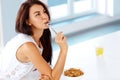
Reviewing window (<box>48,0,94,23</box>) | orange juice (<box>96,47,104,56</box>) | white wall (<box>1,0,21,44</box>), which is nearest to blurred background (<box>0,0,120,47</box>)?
window (<box>48,0,94,23</box>)

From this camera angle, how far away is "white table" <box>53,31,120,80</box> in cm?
186

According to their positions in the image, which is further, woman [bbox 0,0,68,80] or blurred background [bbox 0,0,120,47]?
blurred background [bbox 0,0,120,47]

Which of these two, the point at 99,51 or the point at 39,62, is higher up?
the point at 39,62

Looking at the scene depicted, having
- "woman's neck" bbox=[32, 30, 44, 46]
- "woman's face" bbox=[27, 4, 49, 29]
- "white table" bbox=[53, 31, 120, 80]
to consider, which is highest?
"woman's face" bbox=[27, 4, 49, 29]

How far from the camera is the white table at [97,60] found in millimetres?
1865

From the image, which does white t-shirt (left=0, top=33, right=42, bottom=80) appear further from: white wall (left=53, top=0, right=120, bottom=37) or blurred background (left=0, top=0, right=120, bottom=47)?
white wall (left=53, top=0, right=120, bottom=37)

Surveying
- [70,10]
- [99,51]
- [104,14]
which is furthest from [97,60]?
[104,14]

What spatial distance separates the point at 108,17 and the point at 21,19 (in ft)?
9.15

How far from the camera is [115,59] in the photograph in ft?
7.02

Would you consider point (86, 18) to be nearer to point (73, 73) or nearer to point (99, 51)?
point (99, 51)

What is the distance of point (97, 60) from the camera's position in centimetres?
211

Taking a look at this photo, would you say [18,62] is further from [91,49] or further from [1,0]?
[1,0]

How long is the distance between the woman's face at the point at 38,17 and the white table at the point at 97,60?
31 centimetres

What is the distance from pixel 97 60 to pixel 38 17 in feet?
2.03
